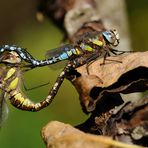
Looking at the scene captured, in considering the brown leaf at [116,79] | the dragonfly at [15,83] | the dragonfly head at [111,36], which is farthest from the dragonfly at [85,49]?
the brown leaf at [116,79]

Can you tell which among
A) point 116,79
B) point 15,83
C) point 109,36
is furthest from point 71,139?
point 109,36

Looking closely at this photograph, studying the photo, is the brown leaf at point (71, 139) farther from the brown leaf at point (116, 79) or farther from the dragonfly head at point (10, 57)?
the dragonfly head at point (10, 57)

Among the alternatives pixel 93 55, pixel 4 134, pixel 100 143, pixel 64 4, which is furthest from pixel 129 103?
pixel 4 134

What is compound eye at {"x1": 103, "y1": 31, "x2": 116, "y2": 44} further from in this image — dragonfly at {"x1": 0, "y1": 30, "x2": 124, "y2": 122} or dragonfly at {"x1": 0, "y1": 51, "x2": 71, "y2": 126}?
dragonfly at {"x1": 0, "y1": 51, "x2": 71, "y2": 126}

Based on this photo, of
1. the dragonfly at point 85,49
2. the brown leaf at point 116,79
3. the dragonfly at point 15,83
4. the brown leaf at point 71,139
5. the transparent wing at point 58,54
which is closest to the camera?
the brown leaf at point 71,139

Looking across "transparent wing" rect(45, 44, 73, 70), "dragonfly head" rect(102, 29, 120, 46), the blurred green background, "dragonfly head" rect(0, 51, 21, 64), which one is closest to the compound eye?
"dragonfly head" rect(102, 29, 120, 46)

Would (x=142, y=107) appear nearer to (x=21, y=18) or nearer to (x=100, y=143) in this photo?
(x=100, y=143)

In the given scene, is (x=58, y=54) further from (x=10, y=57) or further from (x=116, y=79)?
(x=116, y=79)
